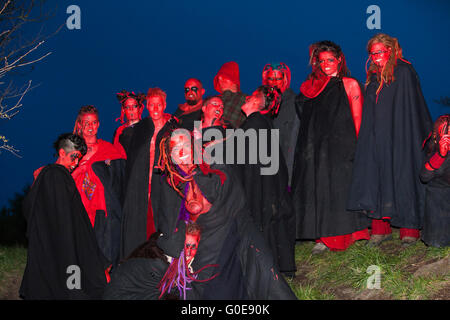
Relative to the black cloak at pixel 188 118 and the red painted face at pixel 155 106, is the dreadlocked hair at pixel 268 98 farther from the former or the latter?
the red painted face at pixel 155 106

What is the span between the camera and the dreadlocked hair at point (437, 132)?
5914mm

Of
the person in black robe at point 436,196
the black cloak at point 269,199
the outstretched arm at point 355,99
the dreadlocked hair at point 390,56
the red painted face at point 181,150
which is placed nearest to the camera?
the red painted face at point 181,150

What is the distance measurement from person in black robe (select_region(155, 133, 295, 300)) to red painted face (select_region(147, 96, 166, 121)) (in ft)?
9.06

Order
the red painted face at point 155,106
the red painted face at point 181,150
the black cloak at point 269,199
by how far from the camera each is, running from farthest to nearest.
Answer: the red painted face at point 155,106 → the black cloak at point 269,199 → the red painted face at point 181,150

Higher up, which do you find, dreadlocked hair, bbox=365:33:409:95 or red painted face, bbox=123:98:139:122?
dreadlocked hair, bbox=365:33:409:95

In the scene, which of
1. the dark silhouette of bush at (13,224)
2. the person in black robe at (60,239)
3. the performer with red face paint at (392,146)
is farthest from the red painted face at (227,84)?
the dark silhouette of bush at (13,224)

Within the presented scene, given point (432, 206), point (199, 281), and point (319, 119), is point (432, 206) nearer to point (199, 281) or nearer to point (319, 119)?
point (319, 119)

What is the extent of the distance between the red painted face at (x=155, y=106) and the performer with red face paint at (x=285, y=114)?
56.9 inches

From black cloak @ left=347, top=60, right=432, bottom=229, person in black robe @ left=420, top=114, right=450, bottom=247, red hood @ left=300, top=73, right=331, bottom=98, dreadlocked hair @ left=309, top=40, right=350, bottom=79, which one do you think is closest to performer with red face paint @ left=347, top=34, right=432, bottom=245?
black cloak @ left=347, top=60, right=432, bottom=229

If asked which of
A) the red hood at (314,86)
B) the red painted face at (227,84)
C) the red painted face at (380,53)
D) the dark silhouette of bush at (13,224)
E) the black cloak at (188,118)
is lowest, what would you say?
the dark silhouette of bush at (13,224)

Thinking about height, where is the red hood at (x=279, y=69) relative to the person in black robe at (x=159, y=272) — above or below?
above

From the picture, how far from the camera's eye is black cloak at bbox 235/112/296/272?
6.47 m

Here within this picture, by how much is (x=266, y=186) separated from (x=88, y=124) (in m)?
2.40

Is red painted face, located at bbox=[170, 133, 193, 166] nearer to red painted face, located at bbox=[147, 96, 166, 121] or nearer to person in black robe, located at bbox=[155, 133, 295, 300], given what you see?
person in black robe, located at bbox=[155, 133, 295, 300]
